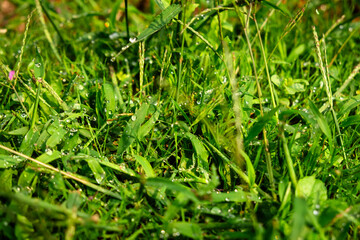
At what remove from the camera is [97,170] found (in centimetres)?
122

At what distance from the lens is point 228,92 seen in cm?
147

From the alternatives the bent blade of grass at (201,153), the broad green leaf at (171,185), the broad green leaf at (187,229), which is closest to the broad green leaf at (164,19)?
the bent blade of grass at (201,153)

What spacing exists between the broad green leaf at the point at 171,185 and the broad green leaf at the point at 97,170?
215 mm

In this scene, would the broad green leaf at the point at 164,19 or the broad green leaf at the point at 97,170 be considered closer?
the broad green leaf at the point at 97,170

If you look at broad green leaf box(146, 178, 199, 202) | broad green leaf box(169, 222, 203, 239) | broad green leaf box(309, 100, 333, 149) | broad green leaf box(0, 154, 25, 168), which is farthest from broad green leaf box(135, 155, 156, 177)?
broad green leaf box(309, 100, 333, 149)

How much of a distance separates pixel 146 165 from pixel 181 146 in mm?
230

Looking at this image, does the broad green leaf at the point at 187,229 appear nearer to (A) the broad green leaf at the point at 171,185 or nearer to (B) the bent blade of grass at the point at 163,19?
(A) the broad green leaf at the point at 171,185

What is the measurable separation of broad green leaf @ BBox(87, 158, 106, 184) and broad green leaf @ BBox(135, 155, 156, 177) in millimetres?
138

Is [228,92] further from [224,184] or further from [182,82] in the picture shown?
[224,184]

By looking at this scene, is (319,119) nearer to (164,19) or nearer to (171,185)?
(171,185)

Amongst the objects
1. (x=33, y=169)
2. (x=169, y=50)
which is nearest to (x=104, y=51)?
(x=169, y=50)

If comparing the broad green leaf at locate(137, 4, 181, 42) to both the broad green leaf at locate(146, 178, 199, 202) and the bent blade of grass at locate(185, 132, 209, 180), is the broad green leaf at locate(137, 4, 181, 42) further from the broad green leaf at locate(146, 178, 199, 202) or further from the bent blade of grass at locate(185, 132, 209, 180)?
the broad green leaf at locate(146, 178, 199, 202)

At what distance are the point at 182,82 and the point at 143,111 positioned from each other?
10.8 inches

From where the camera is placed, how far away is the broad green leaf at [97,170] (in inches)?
47.5
